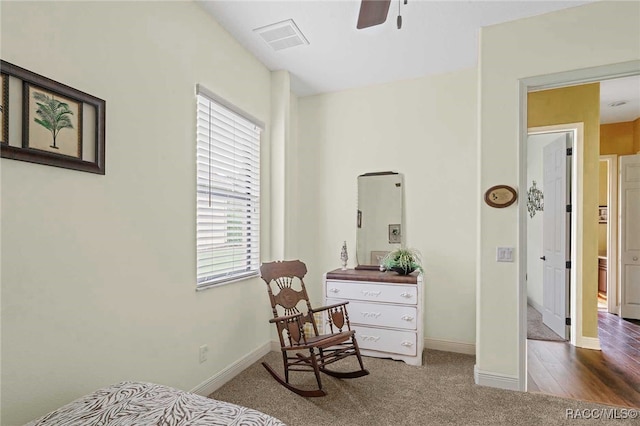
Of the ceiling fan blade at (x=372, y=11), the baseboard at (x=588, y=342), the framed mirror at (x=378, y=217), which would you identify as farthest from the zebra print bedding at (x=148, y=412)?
the baseboard at (x=588, y=342)

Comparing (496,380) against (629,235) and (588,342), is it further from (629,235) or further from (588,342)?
(629,235)

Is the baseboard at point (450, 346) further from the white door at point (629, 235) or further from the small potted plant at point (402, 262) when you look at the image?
the white door at point (629, 235)

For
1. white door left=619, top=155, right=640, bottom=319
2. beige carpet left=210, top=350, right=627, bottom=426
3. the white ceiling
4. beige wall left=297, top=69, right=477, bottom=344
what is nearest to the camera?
beige carpet left=210, top=350, right=627, bottom=426

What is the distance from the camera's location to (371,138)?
12.5 ft

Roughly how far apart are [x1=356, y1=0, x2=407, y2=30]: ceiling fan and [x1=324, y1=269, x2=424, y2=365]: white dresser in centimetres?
217

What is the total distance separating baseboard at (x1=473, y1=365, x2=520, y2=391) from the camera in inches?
102

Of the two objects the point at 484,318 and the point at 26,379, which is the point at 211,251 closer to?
the point at 26,379

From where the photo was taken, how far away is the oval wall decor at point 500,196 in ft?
8.58

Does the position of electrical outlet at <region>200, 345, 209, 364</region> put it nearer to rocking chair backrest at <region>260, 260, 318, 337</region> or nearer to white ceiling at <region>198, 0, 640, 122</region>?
rocking chair backrest at <region>260, 260, 318, 337</region>

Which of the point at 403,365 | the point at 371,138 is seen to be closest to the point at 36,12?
the point at 371,138

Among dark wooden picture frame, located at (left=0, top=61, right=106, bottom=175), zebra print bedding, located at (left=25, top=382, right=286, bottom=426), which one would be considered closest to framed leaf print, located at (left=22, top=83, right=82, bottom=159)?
dark wooden picture frame, located at (left=0, top=61, right=106, bottom=175)

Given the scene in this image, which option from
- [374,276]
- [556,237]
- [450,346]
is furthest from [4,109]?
[556,237]

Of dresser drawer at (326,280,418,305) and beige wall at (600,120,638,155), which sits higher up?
beige wall at (600,120,638,155)

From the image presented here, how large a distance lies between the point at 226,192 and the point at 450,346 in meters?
2.69
